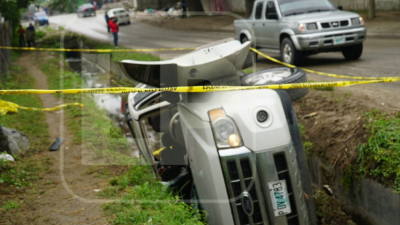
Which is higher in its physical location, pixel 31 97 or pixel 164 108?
pixel 164 108

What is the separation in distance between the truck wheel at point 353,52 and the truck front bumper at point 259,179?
8503 millimetres

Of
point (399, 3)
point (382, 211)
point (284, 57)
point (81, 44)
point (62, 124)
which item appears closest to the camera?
point (382, 211)

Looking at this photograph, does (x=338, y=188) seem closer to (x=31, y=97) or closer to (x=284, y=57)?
(x=284, y=57)

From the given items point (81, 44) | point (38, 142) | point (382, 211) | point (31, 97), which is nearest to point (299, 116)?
point (382, 211)

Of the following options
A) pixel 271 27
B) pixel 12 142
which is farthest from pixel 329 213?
pixel 271 27

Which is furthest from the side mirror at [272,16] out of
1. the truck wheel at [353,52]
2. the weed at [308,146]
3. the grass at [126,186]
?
the weed at [308,146]

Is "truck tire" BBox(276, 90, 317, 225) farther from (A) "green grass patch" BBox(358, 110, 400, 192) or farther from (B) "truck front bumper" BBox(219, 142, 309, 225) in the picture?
(A) "green grass patch" BBox(358, 110, 400, 192)

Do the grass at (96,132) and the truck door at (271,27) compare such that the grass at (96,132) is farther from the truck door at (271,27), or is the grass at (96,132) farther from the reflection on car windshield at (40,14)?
the reflection on car windshield at (40,14)

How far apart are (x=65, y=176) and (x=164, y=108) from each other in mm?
1748

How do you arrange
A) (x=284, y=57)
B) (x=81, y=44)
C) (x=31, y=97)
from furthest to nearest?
(x=81, y=44), (x=31, y=97), (x=284, y=57)

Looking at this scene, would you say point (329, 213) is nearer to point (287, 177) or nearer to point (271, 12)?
point (287, 177)

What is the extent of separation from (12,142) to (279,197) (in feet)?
15.4

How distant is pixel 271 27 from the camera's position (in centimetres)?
1293

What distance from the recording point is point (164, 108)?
6.20 m
